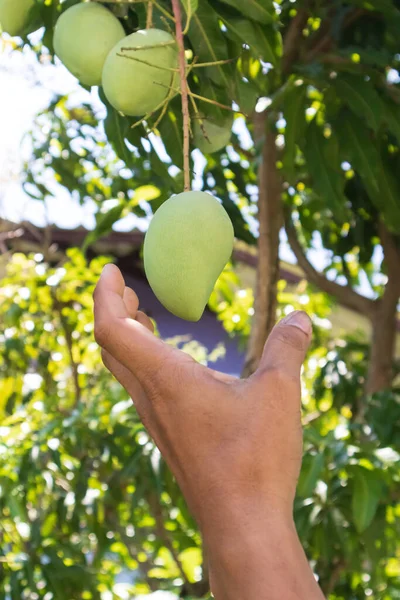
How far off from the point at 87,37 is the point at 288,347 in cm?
46

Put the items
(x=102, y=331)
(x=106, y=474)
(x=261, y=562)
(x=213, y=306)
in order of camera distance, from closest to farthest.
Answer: (x=261, y=562) < (x=102, y=331) < (x=106, y=474) < (x=213, y=306)

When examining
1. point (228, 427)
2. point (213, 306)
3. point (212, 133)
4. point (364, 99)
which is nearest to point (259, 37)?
point (212, 133)

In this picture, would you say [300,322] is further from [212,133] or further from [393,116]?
[393,116]

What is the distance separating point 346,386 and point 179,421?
2410 millimetres

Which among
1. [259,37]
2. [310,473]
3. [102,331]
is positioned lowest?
[310,473]

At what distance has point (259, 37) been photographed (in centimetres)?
103

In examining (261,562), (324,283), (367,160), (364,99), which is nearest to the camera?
(261,562)

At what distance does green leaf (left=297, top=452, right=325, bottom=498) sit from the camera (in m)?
1.38

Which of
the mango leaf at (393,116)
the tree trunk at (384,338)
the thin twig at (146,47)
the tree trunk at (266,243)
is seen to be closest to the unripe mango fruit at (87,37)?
the thin twig at (146,47)

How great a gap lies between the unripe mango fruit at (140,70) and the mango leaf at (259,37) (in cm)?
24

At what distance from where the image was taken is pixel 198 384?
2.01 feet

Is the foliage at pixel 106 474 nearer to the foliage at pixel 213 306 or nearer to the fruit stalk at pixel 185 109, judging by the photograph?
the foliage at pixel 213 306

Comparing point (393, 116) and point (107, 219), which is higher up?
point (393, 116)

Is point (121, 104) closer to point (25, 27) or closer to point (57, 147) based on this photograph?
point (25, 27)
